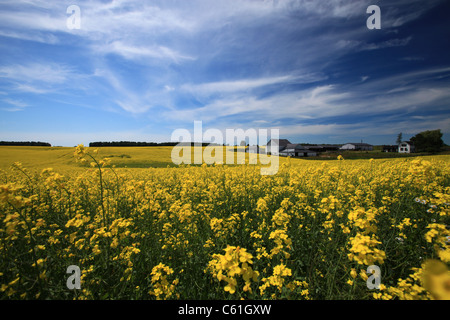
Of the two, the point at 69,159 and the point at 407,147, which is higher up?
the point at 407,147

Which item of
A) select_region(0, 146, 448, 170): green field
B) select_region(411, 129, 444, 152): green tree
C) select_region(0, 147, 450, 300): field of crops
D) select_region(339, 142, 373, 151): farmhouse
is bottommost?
select_region(0, 147, 450, 300): field of crops

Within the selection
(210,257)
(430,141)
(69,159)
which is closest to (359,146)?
(430,141)

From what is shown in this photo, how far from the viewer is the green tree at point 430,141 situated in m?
31.4

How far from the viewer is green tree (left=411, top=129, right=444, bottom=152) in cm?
3142

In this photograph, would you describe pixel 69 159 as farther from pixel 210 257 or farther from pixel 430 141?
pixel 430 141

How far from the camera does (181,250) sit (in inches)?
108

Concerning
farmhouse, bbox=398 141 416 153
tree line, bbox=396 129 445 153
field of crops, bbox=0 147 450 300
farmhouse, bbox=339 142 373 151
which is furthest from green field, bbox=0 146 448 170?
farmhouse, bbox=339 142 373 151

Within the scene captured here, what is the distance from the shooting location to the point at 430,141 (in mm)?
31984

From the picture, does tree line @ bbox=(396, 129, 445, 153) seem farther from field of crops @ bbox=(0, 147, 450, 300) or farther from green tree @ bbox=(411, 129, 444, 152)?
field of crops @ bbox=(0, 147, 450, 300)

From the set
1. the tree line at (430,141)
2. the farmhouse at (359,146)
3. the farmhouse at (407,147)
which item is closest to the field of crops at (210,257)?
the tree line at (430,141)

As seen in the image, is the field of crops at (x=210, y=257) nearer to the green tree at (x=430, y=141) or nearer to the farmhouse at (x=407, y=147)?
the green tree at (x=430, y=141)
